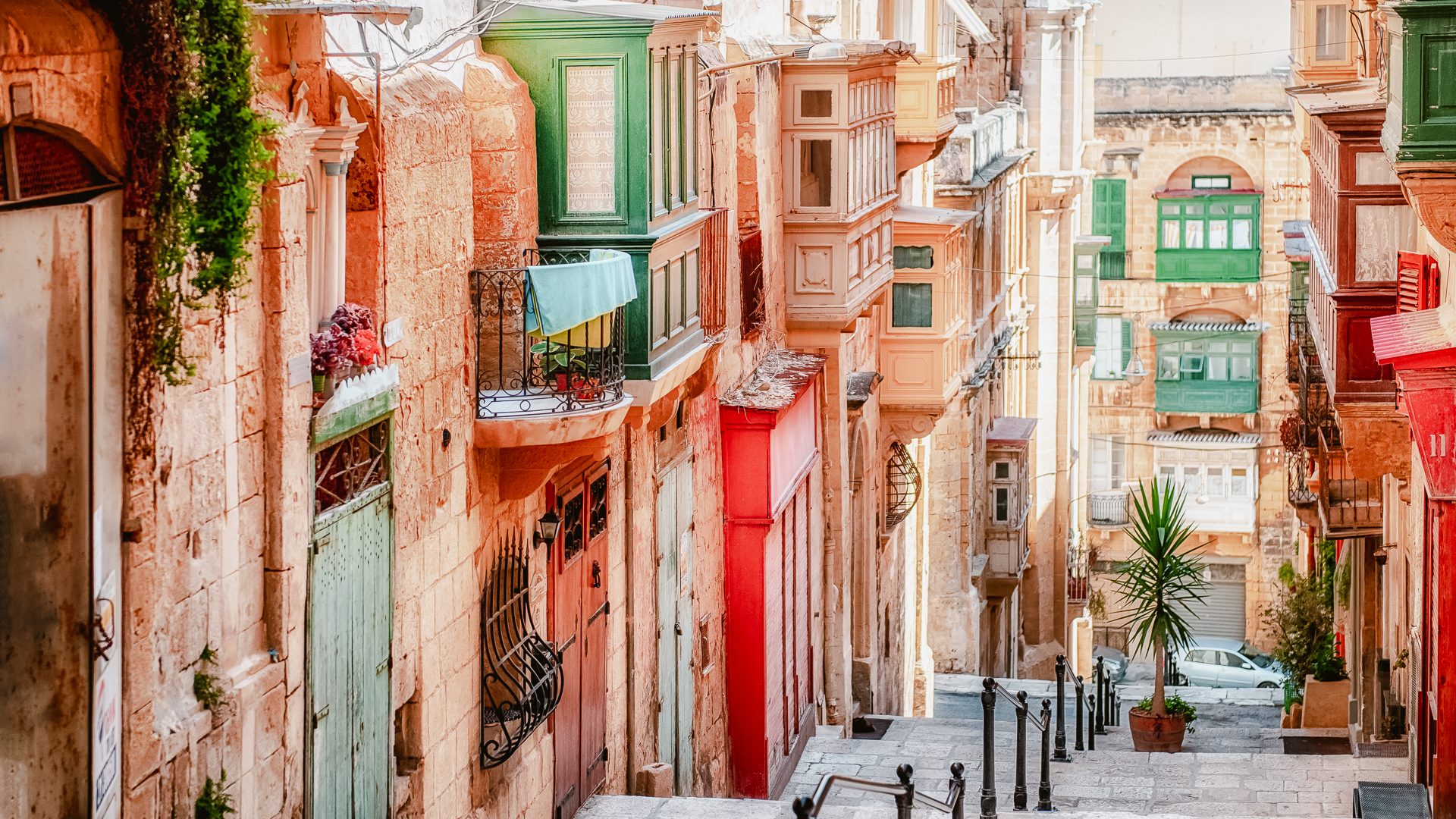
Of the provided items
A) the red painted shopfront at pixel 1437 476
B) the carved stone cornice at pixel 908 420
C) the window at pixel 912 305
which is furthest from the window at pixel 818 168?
the red painted shopfront at pixel 1437 476

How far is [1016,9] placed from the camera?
1485 inches

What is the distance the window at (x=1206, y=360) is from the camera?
151ft

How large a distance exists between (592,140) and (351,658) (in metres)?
4.01

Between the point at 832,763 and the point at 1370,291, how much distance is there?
6.70 metres

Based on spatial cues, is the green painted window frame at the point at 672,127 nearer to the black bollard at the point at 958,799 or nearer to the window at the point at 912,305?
the black bollard at the point at 958,799

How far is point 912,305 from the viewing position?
25562 millimetres

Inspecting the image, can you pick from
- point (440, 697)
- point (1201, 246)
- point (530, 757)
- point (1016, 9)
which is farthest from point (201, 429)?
point (1201, 246)

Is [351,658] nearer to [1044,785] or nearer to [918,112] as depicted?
[1044,785]

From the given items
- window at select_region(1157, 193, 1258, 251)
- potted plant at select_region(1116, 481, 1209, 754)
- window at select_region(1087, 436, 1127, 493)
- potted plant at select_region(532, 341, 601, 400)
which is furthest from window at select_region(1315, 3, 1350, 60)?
window at select_region(1087, 436, 1127, 493)

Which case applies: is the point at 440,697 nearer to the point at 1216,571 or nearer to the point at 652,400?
the point at 652,400

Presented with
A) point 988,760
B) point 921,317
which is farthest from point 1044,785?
point 921,317

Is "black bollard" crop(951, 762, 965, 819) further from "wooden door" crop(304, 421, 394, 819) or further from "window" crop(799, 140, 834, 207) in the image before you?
"window" crop(799, 140, 834, 207)

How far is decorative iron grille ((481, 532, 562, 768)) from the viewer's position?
37.5 feet

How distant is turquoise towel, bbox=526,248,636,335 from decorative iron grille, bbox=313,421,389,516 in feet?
4.45
